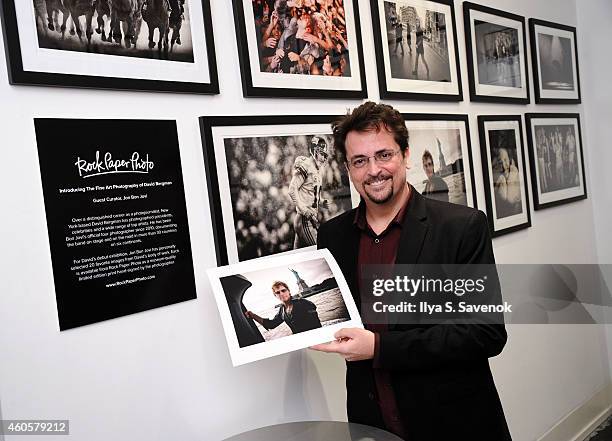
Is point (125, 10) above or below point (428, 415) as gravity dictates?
above

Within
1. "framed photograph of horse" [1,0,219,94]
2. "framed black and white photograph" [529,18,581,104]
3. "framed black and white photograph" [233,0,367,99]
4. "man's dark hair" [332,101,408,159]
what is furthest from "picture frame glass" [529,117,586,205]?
"framed photograph of horse" [1,0,219,94]

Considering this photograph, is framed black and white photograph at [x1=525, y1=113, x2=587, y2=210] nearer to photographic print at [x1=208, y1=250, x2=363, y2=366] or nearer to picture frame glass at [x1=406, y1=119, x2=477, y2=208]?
picture frame glass at [x1=406, y1=119, x2=477, y2=208]

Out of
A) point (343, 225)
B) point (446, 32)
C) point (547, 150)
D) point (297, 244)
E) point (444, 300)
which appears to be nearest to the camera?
point (444, 300)

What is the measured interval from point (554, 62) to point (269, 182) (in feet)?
7.67

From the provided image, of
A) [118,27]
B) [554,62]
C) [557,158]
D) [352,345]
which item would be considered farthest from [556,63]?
[118,27]

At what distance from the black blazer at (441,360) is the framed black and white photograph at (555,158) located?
1.75 metres

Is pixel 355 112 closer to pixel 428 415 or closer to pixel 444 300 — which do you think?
pixel 444 300

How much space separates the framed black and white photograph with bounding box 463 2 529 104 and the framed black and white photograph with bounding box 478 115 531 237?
0.14m

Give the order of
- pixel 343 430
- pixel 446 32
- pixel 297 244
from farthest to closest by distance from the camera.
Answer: pixel 446 32, pixel 297 244, pixel 343 430

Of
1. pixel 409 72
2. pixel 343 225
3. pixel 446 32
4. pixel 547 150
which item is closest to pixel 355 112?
pixel 343 225

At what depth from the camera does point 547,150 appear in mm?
3346

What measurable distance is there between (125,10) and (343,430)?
1287 mm

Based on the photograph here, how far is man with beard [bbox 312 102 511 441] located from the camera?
1.60 metres

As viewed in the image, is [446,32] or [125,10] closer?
[125,10]
